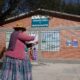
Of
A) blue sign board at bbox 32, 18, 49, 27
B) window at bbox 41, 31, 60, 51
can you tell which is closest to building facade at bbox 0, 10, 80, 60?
window at bbox 41, 31, 60, 51

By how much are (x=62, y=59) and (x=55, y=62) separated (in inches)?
29.1

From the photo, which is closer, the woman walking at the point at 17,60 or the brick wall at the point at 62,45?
the woman walking at the point at 17,60

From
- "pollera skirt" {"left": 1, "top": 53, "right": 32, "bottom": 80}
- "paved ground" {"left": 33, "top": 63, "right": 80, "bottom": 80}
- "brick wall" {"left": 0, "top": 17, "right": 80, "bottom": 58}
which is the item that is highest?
"brick wall" {"left": 0, "top": 17, "right": 80, "bottom": 58}

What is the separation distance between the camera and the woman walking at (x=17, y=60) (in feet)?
25.5

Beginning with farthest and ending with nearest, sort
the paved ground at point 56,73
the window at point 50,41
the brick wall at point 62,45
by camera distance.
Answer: the window at point 50,41 < the brick wall at point 62,45 < the paved ground at point 56,73

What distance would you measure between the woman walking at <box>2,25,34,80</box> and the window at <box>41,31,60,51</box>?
45.1ft

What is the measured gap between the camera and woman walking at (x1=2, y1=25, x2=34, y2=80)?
7.78 meters

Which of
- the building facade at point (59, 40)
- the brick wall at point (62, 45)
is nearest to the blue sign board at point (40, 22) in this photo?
the brick wall at point (62, 45)

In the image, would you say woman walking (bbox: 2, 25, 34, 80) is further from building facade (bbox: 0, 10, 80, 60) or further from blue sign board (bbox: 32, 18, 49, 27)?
blue sign board (bbox: 32, 18, 49, 27)

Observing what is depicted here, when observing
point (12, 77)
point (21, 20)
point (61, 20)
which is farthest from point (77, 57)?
point (12, 77)

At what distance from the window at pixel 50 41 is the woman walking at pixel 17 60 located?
541 inches

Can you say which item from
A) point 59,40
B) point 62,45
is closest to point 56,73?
point 62,45

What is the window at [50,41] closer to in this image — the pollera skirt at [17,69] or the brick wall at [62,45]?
the brick wall at [62,45]

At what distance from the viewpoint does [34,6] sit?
49.6ft
